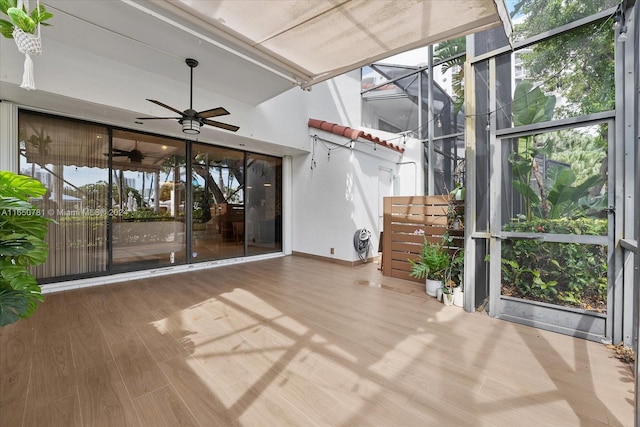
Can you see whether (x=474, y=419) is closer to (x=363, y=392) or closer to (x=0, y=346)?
(x=363, y=392)

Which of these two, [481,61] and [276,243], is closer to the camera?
[481,61]

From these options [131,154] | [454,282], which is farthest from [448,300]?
[131,154]

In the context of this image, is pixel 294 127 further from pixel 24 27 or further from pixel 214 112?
pixel 24 27

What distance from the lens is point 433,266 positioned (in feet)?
13.0

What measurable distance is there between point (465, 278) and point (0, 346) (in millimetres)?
4873

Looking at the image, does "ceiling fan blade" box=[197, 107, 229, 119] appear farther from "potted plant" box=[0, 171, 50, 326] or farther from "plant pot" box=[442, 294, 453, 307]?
"plant pot" box=[442, 294, 453, 307]

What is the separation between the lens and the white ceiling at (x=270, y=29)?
7.66 feet

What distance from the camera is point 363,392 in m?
1.88

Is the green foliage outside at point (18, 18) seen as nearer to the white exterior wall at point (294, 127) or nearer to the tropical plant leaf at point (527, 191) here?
the white exterior wall at point (294, 127)

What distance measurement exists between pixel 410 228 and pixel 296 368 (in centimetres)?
328

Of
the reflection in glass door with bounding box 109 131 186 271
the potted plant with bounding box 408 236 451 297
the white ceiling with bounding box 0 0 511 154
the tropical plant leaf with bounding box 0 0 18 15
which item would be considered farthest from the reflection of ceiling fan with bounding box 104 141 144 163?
the potted plant with bounding box 408 236 451 297

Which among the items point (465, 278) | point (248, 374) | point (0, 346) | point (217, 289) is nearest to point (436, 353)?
point (465, 278)

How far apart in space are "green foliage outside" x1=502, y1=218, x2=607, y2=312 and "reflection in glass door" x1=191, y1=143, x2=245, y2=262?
524cm

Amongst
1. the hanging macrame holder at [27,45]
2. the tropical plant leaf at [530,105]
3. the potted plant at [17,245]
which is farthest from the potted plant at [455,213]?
the hanging macrame holder at [27,45]
